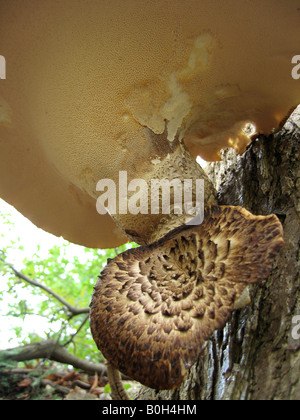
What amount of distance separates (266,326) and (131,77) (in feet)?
5.07

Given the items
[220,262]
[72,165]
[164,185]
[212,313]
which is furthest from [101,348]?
[72,165]

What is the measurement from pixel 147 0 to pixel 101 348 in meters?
1.72

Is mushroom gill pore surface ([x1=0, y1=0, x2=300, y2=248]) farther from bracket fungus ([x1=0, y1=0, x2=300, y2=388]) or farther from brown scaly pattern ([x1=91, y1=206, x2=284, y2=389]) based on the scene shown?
brown scaly pattern ([x1=91, y1=206, x2=284, y2=389])

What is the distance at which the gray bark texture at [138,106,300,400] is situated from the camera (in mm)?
1334

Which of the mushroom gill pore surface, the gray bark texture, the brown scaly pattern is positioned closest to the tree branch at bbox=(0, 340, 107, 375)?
the gray bark texture

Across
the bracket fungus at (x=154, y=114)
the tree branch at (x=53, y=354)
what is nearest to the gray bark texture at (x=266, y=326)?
the bracket fungus at (x=154, y=114)

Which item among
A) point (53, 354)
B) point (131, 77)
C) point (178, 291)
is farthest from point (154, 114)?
point (53, 354)

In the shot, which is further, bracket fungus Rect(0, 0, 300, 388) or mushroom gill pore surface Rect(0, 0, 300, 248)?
mushroom gill pore surface Rect(0, 0, 300, 248)

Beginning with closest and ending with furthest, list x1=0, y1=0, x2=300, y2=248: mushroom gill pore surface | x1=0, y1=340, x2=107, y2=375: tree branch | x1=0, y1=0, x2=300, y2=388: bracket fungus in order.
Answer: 1. x1=0, y1=0, x2=300, y2=388: bracket fungus
2. x1=0, y1=0, x2=300, y2=248: mushroom gill pore surface
3. x1=0, y1=340, x2=107, y2=375: tree branch

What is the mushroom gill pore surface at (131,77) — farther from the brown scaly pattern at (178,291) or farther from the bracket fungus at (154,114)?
the brown scaly pattern at (178,291)

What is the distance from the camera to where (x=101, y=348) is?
136cm

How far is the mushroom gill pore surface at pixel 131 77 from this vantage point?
1.66 metres

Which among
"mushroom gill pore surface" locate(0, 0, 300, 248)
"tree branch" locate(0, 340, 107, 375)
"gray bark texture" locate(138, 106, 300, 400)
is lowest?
"tree branch" locate(0, 340, 107, 375)

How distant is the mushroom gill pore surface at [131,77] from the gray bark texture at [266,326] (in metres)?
0.42
